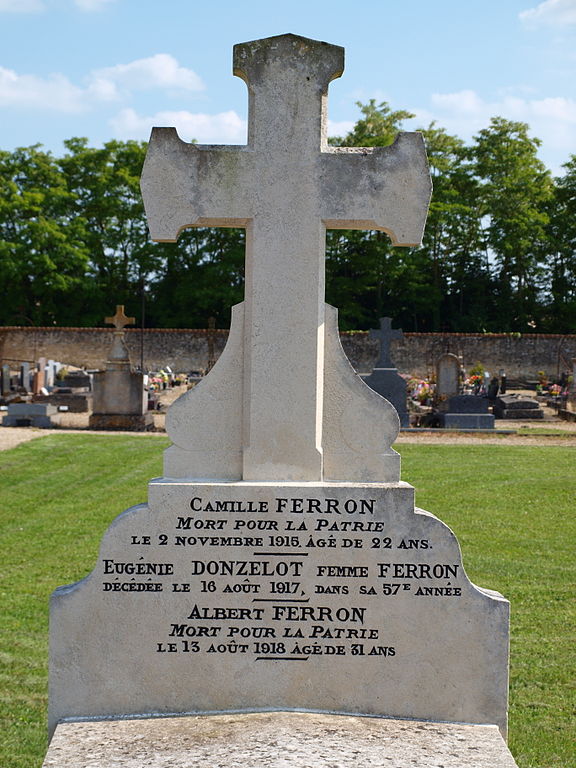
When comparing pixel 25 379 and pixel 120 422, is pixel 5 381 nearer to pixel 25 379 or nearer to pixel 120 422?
pixel 25 379

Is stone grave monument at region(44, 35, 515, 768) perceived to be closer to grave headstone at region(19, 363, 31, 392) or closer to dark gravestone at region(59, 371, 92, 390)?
grave headstone at region(19, 363, 31, 392)

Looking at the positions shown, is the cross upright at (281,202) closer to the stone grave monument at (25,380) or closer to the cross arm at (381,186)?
the cross arm at (381,186)

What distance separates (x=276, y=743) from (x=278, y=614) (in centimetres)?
58

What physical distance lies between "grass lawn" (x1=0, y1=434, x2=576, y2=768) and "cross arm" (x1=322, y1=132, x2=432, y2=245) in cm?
257

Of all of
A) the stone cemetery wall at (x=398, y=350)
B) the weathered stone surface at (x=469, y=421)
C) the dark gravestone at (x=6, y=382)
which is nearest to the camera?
the weathered stone surface at (x=469, y=421)

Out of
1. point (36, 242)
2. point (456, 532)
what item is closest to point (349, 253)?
point (36, 242)

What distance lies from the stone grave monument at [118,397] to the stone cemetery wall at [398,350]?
18.4 metres

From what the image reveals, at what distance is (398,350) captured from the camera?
3888 centimetres

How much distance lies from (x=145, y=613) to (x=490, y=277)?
152ft

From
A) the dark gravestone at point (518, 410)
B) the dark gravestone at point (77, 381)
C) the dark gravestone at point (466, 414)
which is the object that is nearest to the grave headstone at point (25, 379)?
the dark gravestone at point (77, 381)

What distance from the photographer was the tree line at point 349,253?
45438mm

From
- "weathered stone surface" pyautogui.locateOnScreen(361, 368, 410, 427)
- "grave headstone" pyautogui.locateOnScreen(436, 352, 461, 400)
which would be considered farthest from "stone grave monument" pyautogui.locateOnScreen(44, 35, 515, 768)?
"grave headstone" pyautogui.locateOnScreen(436, 352, 461, 400)

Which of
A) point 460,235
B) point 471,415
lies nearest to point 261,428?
point 471,415

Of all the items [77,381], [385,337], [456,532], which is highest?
[385,337]
